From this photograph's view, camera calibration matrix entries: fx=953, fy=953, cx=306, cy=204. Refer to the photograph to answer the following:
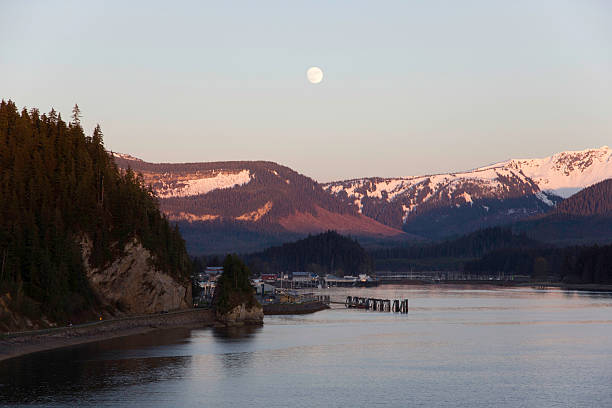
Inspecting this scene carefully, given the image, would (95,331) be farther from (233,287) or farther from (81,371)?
(233,287)

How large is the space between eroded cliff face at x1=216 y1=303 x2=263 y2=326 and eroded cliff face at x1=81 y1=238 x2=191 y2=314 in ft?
55.8

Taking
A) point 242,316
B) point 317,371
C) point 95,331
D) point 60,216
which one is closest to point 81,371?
point 317,371

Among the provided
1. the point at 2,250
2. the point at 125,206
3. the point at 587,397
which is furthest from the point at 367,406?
the point at 125,206

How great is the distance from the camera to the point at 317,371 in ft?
391

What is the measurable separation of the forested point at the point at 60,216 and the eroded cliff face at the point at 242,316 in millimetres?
11375

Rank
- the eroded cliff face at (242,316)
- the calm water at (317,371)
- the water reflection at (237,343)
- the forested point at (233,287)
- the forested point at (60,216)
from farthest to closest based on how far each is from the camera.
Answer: the eroded cliff face at (242,316), the forested point at (233,287), the forested point at (60,216), the water reflection at (237,343), the calm water at (317,371)

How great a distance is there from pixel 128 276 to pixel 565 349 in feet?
237

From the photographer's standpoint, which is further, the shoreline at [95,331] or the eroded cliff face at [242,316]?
the eroded cliff face at [242,316]

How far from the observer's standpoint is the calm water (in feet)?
319

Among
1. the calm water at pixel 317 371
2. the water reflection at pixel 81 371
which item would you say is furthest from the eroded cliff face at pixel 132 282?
the water reflection at pixel 81 371

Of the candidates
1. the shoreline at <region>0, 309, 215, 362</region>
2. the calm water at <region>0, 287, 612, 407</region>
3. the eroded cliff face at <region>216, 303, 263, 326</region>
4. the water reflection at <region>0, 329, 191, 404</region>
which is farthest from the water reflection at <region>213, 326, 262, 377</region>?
the shoreline at <region>0, 309, 215, 362</region>

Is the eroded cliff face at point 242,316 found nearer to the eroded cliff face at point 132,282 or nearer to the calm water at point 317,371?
the calm water at point 317,371

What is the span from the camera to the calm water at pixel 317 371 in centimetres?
9712

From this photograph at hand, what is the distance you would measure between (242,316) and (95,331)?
175 ft
